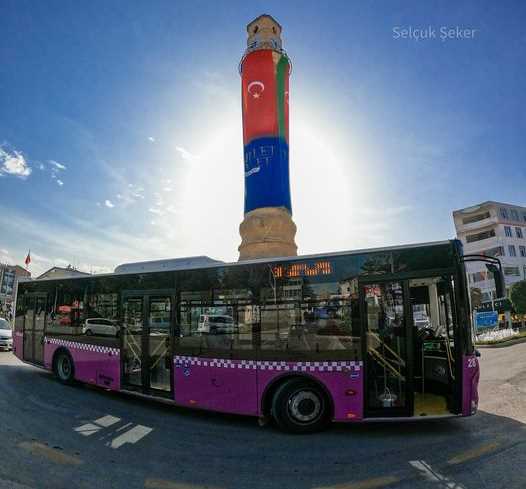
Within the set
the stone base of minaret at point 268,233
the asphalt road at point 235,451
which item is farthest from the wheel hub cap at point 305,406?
the stone base of minaret at point 268,233

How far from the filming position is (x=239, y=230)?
29.4 m

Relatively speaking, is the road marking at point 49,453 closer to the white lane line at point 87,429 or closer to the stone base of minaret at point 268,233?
the white lane line at point 87,429

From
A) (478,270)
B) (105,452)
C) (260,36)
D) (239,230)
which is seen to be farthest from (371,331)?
(478,270)

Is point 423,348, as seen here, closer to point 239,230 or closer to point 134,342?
point 134,342

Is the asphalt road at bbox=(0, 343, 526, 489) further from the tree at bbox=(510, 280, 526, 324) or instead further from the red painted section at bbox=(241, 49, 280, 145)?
the tree at bbox=(510, 280, 526, 324)

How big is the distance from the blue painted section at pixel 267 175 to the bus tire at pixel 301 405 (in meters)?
22.6

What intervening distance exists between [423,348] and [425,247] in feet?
7.19

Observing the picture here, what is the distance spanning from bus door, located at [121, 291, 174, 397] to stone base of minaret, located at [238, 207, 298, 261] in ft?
63.9

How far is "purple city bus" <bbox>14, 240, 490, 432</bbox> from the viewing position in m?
5.79

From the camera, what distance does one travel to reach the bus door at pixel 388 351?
18.8ft

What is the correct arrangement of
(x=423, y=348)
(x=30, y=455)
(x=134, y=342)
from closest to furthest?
(x=30, y=455) < (x=423, y=348) < (x=134, y=342)

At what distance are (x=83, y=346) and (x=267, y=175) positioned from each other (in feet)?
70.1

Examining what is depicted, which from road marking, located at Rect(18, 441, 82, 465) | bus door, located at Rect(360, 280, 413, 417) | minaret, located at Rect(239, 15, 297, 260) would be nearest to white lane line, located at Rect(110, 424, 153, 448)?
road marking, located at Rect(18, 441, 82, 465)

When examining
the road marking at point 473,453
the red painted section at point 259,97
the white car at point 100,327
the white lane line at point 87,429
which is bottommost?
the road marking at point 473,453
